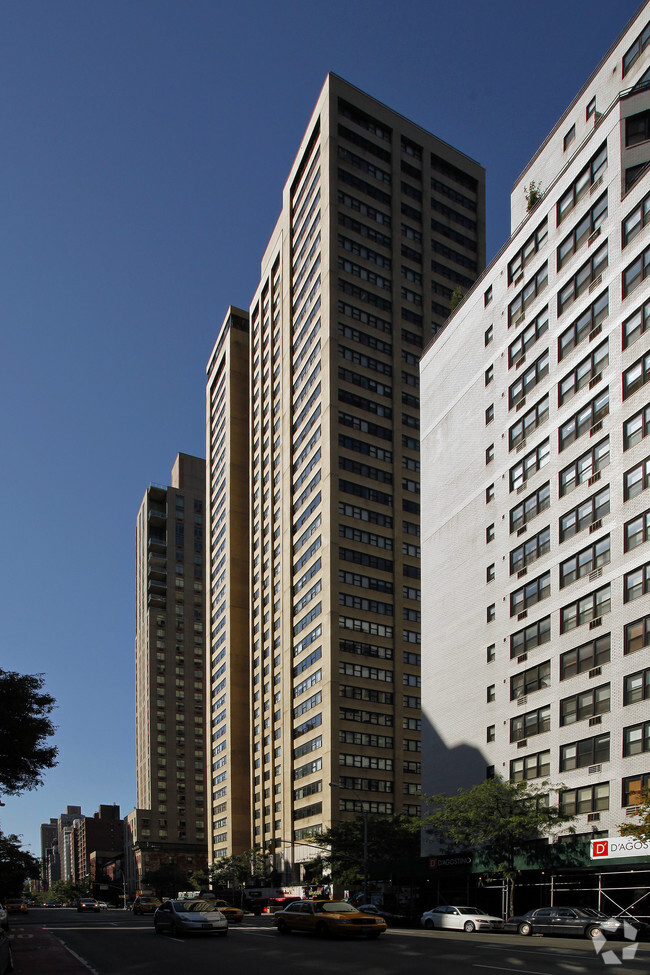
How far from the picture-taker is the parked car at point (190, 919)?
34344 mm

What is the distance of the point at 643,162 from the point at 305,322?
6745cm

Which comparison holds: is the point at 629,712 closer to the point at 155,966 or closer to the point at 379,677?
the point at 155,966

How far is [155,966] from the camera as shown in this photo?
22984mm

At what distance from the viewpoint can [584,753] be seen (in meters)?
48.6

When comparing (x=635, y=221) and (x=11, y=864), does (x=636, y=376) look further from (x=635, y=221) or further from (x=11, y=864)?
(x=11, y=864)

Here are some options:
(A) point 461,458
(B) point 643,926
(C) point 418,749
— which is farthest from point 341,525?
(B) point 643,926

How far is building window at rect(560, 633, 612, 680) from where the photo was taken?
48.2 meters

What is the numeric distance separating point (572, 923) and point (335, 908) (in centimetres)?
1137

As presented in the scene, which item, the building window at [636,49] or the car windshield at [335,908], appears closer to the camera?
the car windshield at [335,908]

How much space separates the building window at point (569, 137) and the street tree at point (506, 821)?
42.5 m

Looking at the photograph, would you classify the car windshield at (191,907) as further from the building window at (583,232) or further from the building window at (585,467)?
the building window at (583,232)

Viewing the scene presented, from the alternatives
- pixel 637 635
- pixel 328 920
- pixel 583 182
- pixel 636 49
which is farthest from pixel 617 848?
pixel 636 49

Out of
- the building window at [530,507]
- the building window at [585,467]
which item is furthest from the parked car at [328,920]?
the building window at [530,507]

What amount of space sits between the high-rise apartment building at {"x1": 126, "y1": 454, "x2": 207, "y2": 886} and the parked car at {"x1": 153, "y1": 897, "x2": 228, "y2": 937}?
149 metres
